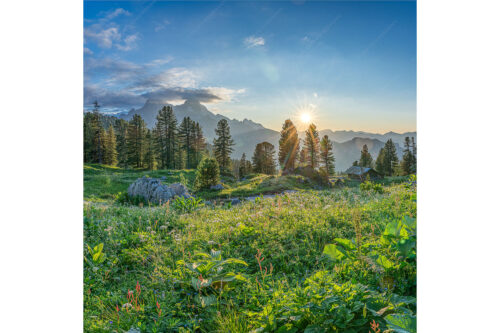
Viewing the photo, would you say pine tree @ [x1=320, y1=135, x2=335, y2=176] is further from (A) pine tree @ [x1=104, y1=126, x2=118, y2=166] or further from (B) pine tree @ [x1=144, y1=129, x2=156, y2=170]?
(A) pine tree @ [x1=104, y1=126, x2=118, y2=166]

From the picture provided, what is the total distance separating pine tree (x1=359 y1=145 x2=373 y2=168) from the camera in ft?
11.6

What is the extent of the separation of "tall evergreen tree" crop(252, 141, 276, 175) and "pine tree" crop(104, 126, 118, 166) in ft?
6.47

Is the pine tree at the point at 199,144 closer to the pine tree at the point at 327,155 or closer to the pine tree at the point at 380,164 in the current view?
the pine tree at the point at 327,155

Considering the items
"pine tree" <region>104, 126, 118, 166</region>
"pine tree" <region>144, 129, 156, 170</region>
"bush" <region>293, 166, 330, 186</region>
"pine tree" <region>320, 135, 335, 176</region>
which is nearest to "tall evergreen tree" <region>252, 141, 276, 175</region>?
"bush" <region>293, 166, 330, 186</region>

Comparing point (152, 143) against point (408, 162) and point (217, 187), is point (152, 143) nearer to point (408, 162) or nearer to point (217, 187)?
point (217, 187)

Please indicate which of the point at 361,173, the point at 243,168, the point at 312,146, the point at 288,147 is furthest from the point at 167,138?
the point at 361,173
